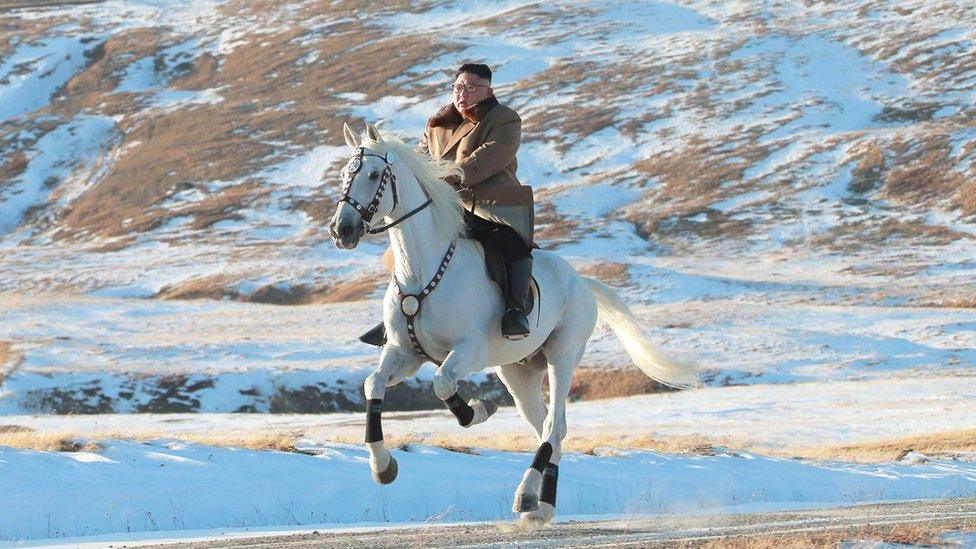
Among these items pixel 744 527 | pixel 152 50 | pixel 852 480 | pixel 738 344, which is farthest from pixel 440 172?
pixel 152 50

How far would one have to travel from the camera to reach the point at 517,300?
41.4 feet

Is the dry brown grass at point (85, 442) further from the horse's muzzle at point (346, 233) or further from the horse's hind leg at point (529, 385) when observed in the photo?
the horse's muzzle at point (346, 233)

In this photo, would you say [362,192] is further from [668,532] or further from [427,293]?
[668,532]

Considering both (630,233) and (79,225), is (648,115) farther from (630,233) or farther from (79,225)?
(79,225)

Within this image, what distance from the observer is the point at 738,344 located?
5400 centimetres

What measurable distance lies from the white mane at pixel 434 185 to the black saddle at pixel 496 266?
14.3 inches

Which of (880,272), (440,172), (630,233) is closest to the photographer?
(440,172)

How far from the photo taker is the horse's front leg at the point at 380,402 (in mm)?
11711

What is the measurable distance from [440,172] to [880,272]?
2390 inches

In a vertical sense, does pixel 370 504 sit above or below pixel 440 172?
below

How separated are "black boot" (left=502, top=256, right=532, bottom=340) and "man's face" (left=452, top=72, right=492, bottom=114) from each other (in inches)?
67.5

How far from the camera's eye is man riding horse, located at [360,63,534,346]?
13.1 metres

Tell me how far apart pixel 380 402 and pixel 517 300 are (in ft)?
5.83

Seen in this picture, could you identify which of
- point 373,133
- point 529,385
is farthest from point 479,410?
point 373,133
